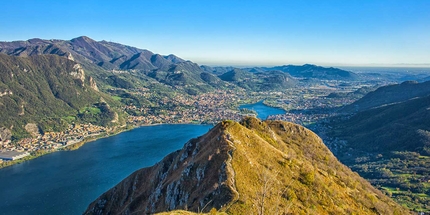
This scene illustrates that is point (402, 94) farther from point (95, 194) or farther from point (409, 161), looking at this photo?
point (95, 194)

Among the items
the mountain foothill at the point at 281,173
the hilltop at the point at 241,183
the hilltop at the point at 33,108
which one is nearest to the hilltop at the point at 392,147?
the mountain foothill at the point at 281,173

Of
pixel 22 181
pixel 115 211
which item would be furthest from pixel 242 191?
pixel 22 181

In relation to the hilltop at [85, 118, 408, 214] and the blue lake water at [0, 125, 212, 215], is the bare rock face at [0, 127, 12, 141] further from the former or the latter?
the hilltop at [85, 118, 408, 214]

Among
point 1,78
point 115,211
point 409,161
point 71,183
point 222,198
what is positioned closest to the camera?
point 222,198

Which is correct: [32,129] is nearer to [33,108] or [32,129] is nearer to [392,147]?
[33,108]

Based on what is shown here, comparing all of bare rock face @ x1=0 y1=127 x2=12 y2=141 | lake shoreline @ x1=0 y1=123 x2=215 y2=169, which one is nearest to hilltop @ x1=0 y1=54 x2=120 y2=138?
bare rock face @ x1=0 y1=127 x2=12 y2=141

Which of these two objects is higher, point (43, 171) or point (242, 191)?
point (242, 191)
